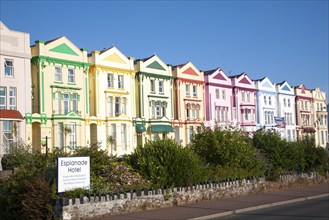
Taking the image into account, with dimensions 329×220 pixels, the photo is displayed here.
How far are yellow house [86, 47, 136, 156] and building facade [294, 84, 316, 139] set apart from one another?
3475 centimetres

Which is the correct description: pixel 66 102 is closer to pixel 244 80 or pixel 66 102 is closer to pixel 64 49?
pixel 64 49

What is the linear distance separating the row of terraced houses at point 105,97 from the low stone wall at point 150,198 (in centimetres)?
620

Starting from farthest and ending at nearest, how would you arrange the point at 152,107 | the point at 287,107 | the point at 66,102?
the point at 287,107
the point at 152,107
the point at 66,102

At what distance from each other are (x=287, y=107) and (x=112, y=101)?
34.8 metres

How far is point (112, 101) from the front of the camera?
46.5m

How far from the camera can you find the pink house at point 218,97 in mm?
57594

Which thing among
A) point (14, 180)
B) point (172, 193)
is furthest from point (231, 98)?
point (14, 180)

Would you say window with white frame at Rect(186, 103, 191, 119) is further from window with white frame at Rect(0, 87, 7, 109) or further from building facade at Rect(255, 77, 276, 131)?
window with white frame at Rect(0, 87, 7, 109)

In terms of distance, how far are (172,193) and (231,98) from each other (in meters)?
40.9

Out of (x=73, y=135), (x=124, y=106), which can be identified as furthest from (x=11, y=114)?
(x=124, y=106)

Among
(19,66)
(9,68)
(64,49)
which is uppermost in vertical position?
(64,49)

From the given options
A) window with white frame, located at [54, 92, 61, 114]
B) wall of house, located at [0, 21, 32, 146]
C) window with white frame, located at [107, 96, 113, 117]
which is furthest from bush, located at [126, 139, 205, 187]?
window with white frame, located at [107, 96, 113, 117]

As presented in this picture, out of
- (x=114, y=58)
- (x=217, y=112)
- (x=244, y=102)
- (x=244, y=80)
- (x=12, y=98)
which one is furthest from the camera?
(x=244, y=80)

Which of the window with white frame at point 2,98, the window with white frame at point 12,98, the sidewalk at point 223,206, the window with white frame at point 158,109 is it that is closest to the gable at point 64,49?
the window with white frame at point 12,98
